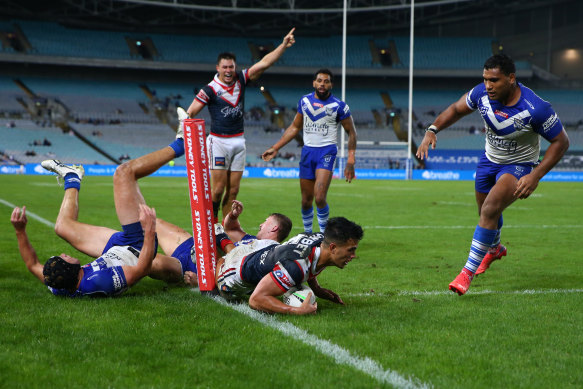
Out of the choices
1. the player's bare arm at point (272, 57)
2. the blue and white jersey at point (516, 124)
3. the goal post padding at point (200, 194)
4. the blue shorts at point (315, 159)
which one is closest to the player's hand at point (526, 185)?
the blue and white jersey at point (516, 124)

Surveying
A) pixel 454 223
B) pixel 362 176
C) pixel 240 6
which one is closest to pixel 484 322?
pixel 454 223

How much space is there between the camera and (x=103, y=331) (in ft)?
13.2

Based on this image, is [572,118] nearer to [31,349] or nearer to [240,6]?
[240,6]

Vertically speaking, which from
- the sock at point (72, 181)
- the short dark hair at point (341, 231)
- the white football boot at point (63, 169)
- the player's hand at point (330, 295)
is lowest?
the player's hand at point (330, 295)

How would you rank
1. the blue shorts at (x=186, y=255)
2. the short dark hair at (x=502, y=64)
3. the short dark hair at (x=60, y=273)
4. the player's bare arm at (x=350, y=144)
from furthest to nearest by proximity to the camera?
the player's bare arm at (x=350, y=144), the blue shorts at (x=186, y=255), the short dark hair at (x=502, y=64), the short dark hair at (x=60, y=273)

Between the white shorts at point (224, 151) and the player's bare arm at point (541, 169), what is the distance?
4892mm

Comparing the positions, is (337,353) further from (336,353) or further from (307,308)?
(307,308)

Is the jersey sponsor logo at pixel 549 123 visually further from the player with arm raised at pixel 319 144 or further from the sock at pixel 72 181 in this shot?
the sock at pixel 72 181

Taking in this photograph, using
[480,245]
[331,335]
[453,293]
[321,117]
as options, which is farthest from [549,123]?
[321,117]

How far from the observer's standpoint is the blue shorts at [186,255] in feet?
19.3

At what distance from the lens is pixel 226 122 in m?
9.37

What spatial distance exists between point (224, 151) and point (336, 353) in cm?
614

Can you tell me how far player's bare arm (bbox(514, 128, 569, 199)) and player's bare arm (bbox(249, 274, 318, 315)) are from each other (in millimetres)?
2231

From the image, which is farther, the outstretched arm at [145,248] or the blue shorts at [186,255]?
the blue shorts at [186,255]
